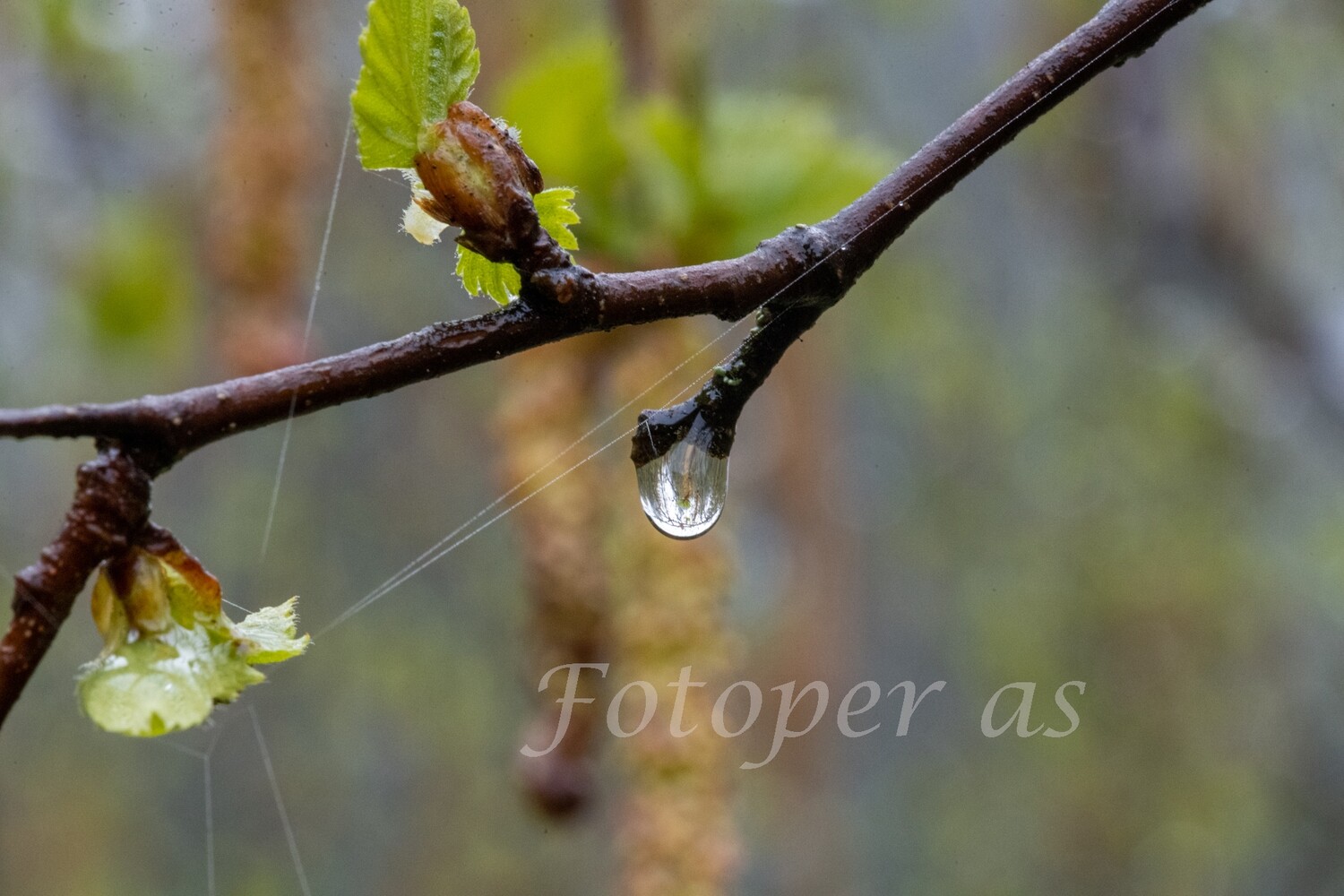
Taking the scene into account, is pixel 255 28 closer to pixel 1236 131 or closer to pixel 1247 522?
pixel 1236 131

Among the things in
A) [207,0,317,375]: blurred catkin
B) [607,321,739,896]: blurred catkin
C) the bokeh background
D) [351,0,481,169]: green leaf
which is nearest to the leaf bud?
[351,0,481,169]: green leaf

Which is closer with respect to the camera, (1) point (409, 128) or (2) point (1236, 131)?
(1) point (409, 128)

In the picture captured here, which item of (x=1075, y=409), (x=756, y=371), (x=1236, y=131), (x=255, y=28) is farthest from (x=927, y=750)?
(x=756, y=371)

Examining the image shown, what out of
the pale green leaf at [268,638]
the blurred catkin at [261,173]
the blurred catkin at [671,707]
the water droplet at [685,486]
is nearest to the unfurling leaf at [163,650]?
the pale green leaf at [268,638]

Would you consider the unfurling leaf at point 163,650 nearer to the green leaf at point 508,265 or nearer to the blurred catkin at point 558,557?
the green leaf at point 508,265

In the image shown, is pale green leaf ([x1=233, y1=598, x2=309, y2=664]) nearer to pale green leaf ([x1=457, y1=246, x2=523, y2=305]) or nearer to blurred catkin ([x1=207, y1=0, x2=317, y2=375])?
pale green leaf ([x1=457, y1=246, x2=523, y2=305])

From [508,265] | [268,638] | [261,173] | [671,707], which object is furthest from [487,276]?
[261,173]
